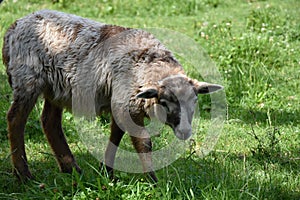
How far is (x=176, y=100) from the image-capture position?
5441mm

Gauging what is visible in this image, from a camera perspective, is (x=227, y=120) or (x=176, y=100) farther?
(x=227, y=120)

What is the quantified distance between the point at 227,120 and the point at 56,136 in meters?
2.20

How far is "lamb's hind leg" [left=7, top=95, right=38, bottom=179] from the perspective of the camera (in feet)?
19.8

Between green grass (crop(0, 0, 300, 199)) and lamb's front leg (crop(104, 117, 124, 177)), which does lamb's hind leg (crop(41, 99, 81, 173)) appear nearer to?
green grass (crop(0, 0, 300, 199))

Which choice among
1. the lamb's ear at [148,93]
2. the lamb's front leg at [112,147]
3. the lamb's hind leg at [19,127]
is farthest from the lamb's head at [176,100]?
the lamb's hind leg at [19,127]

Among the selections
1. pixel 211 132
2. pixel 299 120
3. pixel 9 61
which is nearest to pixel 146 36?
pixel 9 61

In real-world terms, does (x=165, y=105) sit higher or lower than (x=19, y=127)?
higher

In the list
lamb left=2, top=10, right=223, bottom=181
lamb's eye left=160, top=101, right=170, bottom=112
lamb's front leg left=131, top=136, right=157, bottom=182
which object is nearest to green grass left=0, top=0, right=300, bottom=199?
lamb's front leg left=131, top=136, right=157, bottom=182

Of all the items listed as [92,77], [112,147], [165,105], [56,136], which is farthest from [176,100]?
[56,136]

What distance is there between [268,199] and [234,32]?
599cm

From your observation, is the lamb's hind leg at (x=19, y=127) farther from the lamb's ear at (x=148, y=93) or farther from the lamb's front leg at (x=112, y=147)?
the lamb's ear at (x=148, y=93)

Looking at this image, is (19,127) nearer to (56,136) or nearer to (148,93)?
(56,136)

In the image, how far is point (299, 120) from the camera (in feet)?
25.3

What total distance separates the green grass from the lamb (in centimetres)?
43
